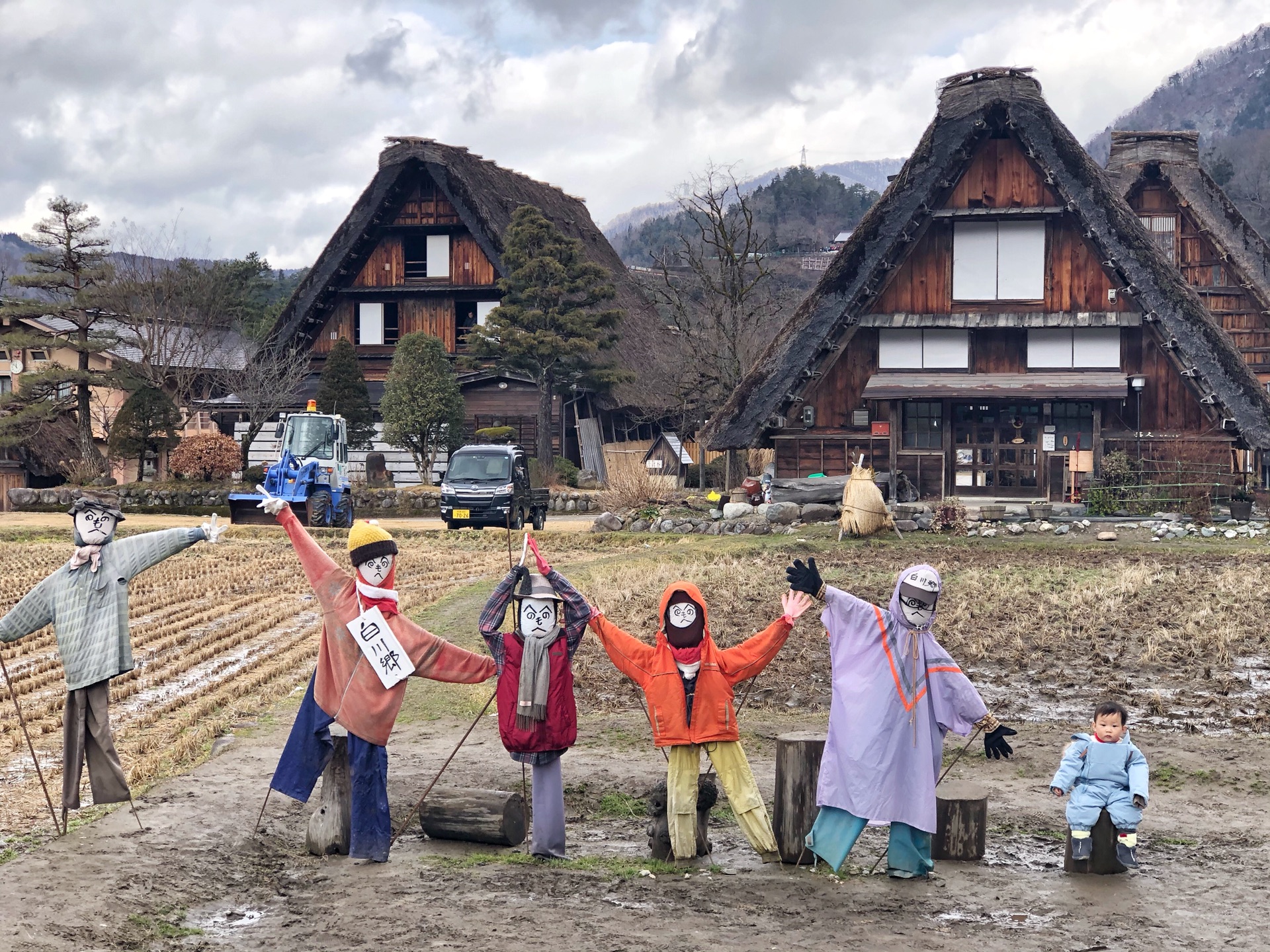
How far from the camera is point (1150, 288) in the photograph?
24.9 meters

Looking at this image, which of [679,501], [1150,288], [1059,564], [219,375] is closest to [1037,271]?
[1150,288]

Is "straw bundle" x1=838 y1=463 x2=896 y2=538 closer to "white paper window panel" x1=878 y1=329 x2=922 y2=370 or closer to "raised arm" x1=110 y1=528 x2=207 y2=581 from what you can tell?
"white paper window panel" x1=878 y1=329 x2=922 y2=370

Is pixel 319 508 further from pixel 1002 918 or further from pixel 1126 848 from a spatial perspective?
pixel 1002 918

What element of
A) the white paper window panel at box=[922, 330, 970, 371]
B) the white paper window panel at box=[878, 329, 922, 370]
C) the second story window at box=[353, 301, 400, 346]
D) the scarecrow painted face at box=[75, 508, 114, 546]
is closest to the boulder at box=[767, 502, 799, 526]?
the white paper window panel at box=[878, 329, 922, 370]

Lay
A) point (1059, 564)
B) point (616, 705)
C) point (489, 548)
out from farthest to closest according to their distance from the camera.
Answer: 1. point (489, 548)
2. point (1059, 564)
3. point (616, 705)

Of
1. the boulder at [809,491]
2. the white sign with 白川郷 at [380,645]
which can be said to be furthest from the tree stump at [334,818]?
the boulder at [809,491]

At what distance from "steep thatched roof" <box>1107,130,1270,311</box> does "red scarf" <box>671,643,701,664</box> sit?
30.2m

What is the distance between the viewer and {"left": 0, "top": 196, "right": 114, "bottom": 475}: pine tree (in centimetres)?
3103

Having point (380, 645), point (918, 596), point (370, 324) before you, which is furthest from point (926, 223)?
point (380, 645)

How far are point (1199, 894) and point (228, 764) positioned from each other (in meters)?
5.81

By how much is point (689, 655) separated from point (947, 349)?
829 inches

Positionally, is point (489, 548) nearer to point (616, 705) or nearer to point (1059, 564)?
point (1059, 564)

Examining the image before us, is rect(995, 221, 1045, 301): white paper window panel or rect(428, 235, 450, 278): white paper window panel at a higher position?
rect(428, 235, 450, 278): white paper window panel

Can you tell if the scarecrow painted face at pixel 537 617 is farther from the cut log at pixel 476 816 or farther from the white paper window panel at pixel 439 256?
the white paper window panel at pixel 439 256
